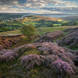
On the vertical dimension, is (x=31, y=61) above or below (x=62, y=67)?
above

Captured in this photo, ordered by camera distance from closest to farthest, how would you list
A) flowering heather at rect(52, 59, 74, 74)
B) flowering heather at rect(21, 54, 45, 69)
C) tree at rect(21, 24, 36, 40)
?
flowering heather at rect(52, 59, 74, 74), flowering heather at rect(21, 54, 45, 69), tree at rect(21, 24, 36, 40)

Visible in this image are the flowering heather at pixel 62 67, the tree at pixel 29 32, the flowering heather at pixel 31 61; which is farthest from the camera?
the tree at pixel 29 32

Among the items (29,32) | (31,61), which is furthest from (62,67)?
(29,32)

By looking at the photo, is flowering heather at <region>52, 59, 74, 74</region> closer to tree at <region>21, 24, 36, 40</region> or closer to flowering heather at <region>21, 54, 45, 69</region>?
flowering heather at <region>21, 54, 45, 69</region>

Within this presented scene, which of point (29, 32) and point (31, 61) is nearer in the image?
point (31, 61)

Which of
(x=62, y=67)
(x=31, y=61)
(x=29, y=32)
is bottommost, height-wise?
(x=29, y=32)

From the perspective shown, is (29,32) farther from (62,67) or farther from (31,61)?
(62,67)

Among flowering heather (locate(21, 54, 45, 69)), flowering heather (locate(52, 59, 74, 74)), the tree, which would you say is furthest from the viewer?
the tree

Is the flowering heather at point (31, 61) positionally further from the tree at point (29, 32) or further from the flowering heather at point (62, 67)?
the tree at point (29, 32)

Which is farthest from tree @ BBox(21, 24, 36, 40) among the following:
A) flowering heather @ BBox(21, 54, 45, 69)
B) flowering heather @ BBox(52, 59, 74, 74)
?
flowering heather @ BBox(52, 59, 74, 74)

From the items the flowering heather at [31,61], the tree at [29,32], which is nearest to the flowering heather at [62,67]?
the flowering heather at [31,61]

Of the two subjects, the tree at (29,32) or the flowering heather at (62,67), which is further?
the tree at (29,32)

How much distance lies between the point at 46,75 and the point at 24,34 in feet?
158

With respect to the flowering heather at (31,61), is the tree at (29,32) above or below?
below
